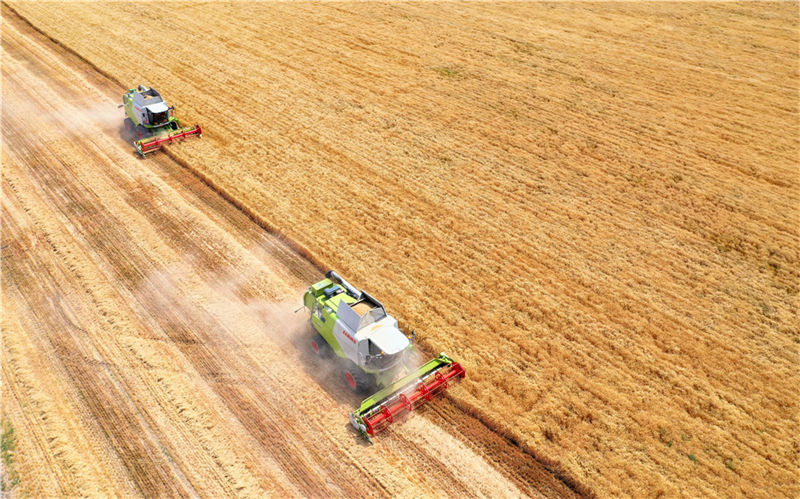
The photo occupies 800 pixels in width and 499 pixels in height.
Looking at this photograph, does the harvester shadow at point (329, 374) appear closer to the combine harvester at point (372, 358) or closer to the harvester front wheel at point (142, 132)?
the combine harvester at point (372, 358)

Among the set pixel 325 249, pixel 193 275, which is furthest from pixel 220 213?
pixel 325 249

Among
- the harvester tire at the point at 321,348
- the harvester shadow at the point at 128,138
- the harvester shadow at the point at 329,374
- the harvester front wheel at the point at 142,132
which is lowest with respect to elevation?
the harvester shadow at the point at 329,374

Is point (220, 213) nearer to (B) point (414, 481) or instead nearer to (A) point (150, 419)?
(A) point (150, 419)

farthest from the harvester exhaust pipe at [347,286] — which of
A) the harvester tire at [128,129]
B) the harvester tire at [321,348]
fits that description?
the harvester tire at [128,129]

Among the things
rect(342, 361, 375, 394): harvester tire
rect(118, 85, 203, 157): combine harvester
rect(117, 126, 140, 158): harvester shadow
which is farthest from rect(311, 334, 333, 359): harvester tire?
rect(117, 126, 140, 158): harvester shadow

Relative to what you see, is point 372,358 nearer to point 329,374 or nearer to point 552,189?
point 329,374

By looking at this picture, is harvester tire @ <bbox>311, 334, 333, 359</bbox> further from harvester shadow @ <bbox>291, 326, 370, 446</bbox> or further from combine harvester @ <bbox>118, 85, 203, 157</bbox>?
combine harvester @ <bbox>118, 85, 203, 157</bbox>
